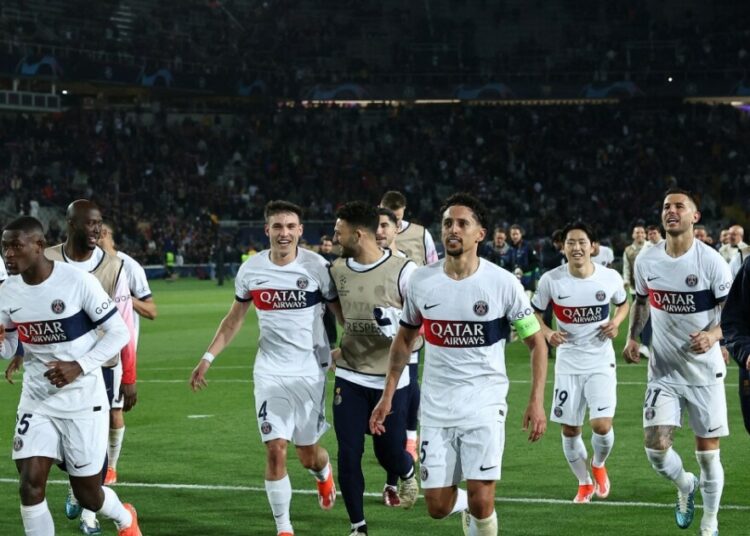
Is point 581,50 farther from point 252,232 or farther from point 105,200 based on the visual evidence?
point 105,200

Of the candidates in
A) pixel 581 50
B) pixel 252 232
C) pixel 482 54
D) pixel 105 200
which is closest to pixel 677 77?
pixel 581 50

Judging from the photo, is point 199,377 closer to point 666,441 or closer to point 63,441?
point 63,441

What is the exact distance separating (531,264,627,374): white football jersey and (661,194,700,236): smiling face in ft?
5.81

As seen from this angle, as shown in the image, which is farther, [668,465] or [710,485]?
[668,465]

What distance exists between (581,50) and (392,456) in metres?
51.6

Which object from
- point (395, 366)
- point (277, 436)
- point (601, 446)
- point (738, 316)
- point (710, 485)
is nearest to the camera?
point (738, 316)

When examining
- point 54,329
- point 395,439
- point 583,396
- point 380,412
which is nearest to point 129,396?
point 54,329

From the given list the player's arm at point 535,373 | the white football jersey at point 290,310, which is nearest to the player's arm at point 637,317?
the white football jersey at point 290,310

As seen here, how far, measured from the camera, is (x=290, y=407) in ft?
29.7

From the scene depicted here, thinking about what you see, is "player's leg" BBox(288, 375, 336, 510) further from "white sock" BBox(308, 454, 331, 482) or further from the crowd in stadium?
the crowd in stadium

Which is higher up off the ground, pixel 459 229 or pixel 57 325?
pixel 459 229

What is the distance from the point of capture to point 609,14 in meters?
60.7

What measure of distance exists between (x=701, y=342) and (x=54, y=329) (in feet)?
13.6

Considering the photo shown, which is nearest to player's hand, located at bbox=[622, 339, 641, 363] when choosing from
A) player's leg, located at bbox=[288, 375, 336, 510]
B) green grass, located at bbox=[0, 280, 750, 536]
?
green grass, located at bbox=[0, 280, 750, 536]
